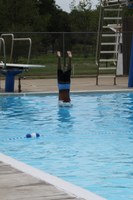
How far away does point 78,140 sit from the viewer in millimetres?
9859

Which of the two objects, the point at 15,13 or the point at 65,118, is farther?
the point at 15,13

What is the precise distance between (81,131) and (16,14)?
2995 cm

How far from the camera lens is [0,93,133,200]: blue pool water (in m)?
7.01

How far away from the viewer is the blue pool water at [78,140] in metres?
7.01

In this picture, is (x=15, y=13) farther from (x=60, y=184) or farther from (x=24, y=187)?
(x=24, y=187)

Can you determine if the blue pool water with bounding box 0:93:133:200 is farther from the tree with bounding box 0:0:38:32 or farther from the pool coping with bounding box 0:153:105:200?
the tree with bounding box 0:0:38:32

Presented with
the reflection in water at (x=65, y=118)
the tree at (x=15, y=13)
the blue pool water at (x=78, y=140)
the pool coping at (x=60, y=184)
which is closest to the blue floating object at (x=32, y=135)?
the blue pool water at (x=78, y=140)

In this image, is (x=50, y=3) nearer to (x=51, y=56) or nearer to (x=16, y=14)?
(x=16, y=14)

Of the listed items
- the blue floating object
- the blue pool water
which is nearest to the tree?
the blue pool water

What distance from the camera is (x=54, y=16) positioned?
67375mm

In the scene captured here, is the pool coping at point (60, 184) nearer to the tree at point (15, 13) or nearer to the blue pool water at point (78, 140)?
the blue pool water at point (78, 140)

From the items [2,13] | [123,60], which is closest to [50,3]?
[2,13]

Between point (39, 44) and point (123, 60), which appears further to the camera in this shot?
point (39, 44)

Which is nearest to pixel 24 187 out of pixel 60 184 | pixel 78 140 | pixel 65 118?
pixel 60 184
